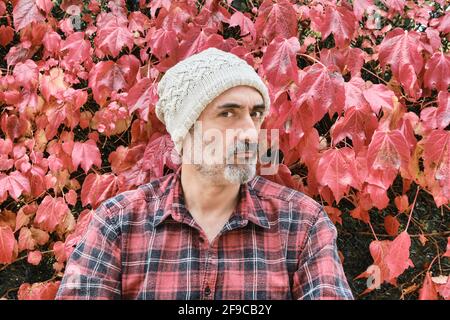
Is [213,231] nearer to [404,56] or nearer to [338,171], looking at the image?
[338,171]

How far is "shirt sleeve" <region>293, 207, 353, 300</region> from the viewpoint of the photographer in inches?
59.3

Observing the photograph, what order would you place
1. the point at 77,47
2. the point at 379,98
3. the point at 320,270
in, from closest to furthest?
the point at 320,270, the point at 379,98, the point at 77,47

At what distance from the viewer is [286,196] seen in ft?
5.62

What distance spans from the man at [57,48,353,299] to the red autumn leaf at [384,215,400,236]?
0.42m

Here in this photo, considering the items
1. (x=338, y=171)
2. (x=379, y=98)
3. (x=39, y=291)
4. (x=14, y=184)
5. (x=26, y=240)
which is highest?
(x=379, y=98)

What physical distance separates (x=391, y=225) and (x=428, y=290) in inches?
10.8

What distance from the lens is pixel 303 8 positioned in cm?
193

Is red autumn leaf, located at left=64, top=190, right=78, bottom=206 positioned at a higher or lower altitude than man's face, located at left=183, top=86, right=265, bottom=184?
lower

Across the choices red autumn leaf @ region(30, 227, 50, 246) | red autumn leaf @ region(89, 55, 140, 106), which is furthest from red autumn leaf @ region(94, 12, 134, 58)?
red autumn leaf @ region(30, 227, 50, 246)

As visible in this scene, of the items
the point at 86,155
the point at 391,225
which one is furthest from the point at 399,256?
the point at 86,155

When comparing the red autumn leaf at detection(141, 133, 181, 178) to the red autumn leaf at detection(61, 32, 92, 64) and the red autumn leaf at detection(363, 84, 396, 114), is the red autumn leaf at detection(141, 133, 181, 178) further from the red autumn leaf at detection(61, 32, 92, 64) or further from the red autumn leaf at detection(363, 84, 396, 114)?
the red autumn leaf at detection(363, 84, 396, 114)
